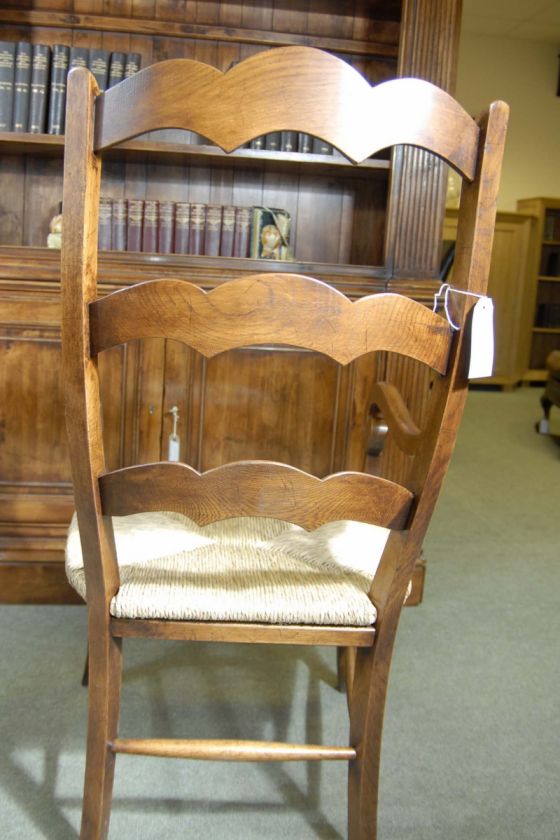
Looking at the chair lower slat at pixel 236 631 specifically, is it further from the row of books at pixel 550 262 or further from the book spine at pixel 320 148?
the row of books at pixel 550 262

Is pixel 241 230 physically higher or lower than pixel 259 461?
higher

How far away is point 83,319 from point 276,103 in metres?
0.32

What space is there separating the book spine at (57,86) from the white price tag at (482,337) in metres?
1.58

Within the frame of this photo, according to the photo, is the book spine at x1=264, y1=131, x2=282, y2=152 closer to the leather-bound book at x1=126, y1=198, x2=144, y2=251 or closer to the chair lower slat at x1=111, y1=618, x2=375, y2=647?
the leather-bound book at x1=126, y1=198, x2=144, y2=251

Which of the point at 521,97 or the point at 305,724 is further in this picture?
the point at 521,97

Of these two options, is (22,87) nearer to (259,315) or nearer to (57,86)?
(57,86)

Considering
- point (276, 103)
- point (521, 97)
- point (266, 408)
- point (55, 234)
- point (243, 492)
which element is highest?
point (521, 97)

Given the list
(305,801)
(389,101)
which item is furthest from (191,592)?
(389,101)

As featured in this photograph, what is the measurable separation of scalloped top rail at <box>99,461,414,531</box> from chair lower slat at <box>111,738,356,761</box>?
0.38m

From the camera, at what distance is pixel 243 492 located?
1.00 m

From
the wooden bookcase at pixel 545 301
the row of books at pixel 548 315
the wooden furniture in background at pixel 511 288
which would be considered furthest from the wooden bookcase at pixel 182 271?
the row of books at pixel 548 315

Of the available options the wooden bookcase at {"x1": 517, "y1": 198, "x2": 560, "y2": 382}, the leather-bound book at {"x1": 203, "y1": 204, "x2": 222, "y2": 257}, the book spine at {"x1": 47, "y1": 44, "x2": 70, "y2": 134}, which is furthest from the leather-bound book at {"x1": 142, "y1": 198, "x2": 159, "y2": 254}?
the wooden bookcase at {"x1": 517, "y1": 198, "x2": 560, "y2": 382}

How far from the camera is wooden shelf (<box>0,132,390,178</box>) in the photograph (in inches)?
81.7

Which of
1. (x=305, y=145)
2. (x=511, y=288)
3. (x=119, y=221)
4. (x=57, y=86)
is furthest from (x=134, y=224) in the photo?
(x=511, y=288)
